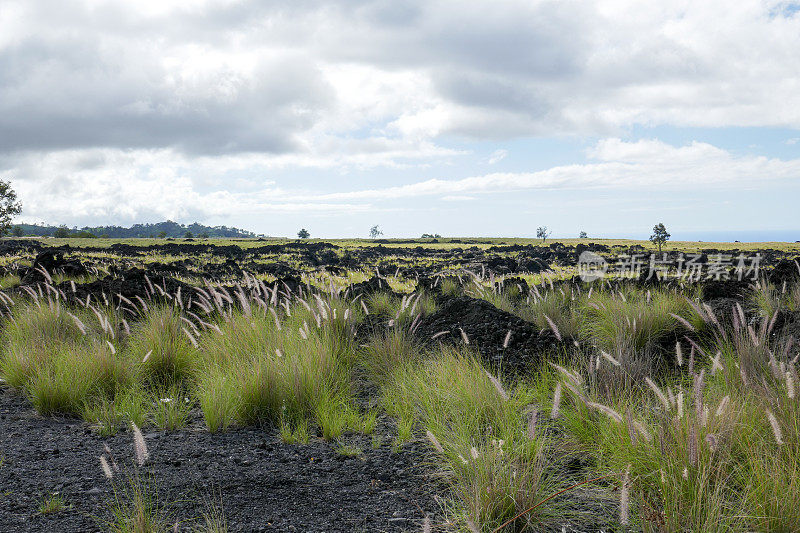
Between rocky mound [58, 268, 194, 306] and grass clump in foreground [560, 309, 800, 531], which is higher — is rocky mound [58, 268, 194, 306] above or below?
above

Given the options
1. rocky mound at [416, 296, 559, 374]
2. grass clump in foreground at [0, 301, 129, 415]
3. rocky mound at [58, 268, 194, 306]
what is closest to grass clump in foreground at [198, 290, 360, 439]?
grass clump in foreground at [0, 301, 129, 415]

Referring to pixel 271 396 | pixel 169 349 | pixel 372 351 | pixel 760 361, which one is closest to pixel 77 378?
pixel 169 349

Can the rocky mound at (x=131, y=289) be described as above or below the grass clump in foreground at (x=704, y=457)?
above

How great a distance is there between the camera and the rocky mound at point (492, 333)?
235 inches

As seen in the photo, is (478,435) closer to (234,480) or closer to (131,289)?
(234,480)

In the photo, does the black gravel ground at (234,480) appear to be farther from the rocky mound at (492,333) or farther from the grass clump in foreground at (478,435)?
the rocky mound at (492,333)

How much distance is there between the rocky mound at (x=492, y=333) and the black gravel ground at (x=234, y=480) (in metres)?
1.81

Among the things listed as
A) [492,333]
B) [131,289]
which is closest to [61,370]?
[131,289]

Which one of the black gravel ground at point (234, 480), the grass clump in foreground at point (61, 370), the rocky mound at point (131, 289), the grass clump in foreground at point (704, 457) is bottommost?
the black gravel ground at point (234, 480)

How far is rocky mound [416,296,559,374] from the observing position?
5961mm

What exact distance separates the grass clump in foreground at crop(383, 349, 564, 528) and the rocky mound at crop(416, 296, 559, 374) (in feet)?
1.51

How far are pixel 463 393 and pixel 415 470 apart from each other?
2.86 ft

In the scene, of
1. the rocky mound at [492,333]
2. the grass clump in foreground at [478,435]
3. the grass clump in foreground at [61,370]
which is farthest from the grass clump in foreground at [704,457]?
the grass clump in foreground at [61,370]

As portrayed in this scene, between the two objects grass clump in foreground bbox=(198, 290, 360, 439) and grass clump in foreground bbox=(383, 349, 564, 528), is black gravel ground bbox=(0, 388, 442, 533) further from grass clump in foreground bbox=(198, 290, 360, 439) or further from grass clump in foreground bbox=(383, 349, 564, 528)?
grass clump in foreground bbox=(383, 349, 564, 528)
